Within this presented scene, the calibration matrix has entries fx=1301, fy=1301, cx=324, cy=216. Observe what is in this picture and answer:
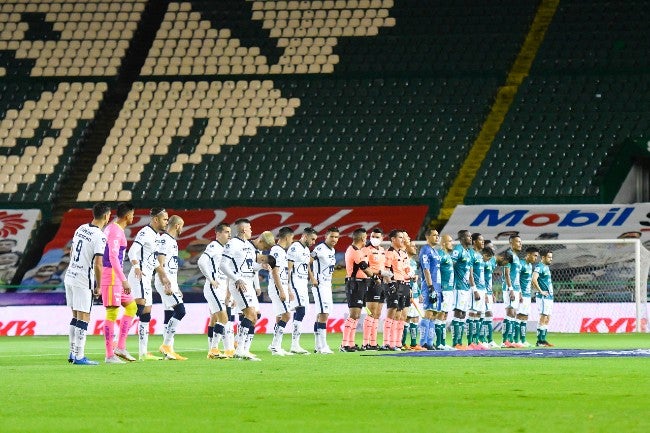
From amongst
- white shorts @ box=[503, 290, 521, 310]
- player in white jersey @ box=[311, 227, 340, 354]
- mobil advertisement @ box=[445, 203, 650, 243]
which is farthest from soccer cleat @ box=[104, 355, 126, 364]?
mobil advertisement @ box=[445, 203, 650, 243]

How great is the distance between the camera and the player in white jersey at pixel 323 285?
22.7 metres

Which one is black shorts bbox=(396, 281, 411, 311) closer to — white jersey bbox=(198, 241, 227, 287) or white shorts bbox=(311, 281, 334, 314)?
white shorts bbox=(311, 281, 334, 314)

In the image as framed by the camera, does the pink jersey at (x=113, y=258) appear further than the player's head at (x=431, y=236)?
No

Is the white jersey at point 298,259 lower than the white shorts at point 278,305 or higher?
higher

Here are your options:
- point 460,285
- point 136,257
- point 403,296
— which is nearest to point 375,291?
point 403,296

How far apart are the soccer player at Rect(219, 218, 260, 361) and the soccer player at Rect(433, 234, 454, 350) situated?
4545 mm

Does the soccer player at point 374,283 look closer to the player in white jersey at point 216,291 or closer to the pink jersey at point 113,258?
the player in white jersey at point 216,291

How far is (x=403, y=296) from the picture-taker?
2362 cm

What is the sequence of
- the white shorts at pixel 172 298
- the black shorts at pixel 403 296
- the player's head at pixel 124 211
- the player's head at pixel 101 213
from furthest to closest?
the black shorts at pixel 403 296 < the white shorts at pixel 172 298 < the player's head at pixel 124 211 < the player's head at pixel 101 213

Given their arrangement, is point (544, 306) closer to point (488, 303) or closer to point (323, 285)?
point (488, 303)

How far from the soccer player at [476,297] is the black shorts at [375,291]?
6.89 feet

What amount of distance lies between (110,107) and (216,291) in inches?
955

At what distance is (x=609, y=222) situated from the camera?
35406 mm

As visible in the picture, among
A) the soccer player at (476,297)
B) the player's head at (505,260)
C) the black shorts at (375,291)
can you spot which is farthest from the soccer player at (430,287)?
the player's head at (505,260)
